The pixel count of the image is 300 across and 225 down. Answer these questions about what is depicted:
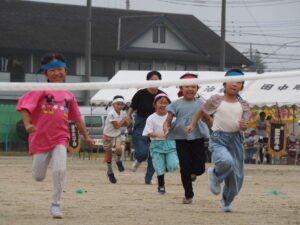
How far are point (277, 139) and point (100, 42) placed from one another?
137 feet

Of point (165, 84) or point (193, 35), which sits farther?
point (193, 35)

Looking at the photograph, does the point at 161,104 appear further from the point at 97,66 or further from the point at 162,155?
the point at 97,66

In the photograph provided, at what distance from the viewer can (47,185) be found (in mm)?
15609

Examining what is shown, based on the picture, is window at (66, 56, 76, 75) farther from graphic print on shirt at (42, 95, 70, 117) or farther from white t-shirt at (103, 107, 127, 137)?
graphic print on shirt at (42, 95, 70, 117)

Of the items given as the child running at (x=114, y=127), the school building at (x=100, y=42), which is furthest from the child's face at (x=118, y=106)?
the school building at (x=100, y=42)

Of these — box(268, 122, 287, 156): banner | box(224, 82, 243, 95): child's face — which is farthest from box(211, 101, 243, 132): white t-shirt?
box(268, 122, 287, 156): banner

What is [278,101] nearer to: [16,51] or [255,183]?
[255,183]

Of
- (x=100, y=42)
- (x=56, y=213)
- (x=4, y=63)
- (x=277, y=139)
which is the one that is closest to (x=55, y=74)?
(x=56, y=213)

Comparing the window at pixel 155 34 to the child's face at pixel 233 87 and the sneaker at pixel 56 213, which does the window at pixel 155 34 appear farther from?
the sneaker at pixel 56 213

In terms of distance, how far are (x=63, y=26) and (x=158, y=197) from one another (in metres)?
56.7

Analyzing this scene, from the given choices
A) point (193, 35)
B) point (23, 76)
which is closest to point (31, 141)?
point (23, 76)

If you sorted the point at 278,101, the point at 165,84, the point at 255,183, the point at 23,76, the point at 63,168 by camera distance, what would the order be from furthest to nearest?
the point at 23,76, the point at 278,101, the point at 255,183, the point at 63,168, the point at 165,84

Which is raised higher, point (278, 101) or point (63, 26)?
point (63, 26)

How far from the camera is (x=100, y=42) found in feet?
228
